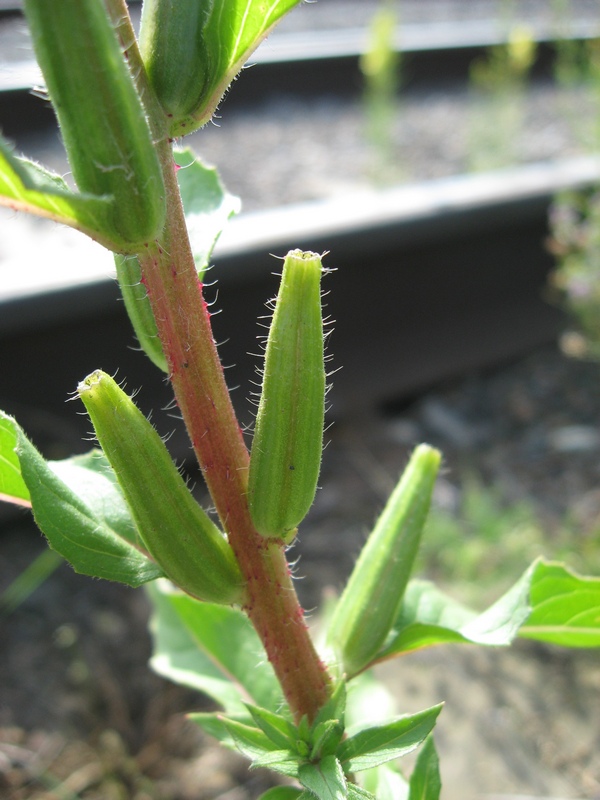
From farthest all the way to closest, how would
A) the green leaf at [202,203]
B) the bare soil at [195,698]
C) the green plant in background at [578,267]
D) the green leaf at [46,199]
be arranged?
the green plant in background at [578,267] → the bare soil at [195,698] → the green leaf at [202,203] → the green leaf at [46,199]

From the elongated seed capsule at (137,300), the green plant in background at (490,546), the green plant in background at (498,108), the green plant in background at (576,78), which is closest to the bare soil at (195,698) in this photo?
the green plant in background at (490,546)

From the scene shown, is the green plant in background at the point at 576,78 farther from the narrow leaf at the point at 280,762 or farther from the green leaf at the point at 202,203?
the narrow leaf at the point at 280,762

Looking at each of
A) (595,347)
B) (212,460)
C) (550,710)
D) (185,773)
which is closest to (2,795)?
(185,773)

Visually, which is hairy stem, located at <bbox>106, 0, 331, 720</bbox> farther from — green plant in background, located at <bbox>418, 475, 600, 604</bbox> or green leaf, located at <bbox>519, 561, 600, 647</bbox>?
green plant in background, located at <bbox>418, 475, 600, 604</bbox>

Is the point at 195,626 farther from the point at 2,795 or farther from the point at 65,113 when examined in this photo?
the point at 2,795

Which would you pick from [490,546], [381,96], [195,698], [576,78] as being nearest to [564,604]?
[195,698]

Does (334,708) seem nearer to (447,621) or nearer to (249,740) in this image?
(249,740)

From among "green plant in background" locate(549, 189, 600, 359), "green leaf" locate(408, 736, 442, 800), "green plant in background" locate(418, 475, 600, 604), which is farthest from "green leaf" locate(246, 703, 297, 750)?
"green plant in background" locate(549, 189, 600, 359)
